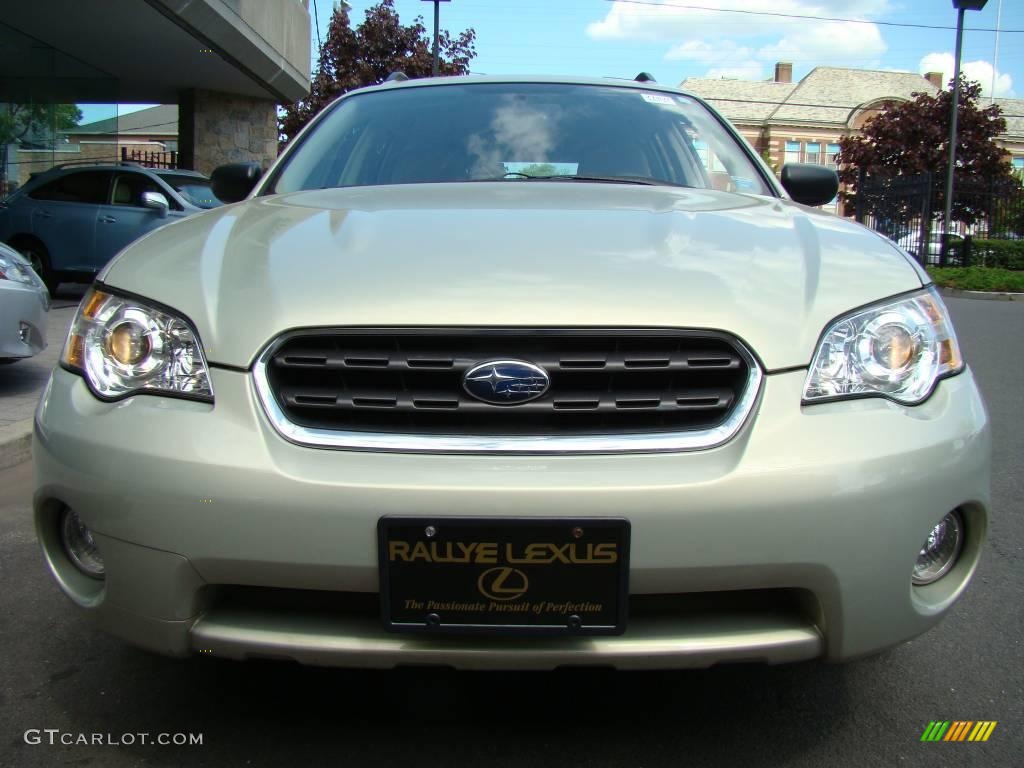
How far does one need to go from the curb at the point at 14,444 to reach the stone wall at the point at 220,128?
13.7 metres

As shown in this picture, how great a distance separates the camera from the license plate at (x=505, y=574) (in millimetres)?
1629

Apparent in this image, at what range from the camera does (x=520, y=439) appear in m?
1.73

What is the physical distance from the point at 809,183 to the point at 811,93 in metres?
73.2

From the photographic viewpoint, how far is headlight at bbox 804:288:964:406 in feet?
5.98

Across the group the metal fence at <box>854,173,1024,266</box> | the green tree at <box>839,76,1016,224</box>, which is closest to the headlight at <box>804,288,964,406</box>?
the metal fence at <box>854,173,1024,266</box>

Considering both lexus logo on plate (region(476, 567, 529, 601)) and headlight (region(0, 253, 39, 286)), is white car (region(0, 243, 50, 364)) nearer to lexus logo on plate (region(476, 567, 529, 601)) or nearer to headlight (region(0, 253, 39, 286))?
headlight (region(0, 253, 39, 286))

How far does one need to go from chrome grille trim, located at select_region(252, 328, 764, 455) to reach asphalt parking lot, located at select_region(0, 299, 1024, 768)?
0.27 m

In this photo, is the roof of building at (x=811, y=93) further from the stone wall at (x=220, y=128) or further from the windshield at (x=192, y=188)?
the windshield at (x=192, y=188)

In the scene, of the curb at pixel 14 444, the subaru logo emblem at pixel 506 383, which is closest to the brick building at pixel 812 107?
the curb at pixel 14 444

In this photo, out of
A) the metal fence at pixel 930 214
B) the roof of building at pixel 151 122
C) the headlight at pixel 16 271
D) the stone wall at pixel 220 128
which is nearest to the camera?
the headlight at pixel 16 271

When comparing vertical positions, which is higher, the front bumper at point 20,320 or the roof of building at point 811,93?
the roof of building at point 811,93

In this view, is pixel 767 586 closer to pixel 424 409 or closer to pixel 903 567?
pixel 903 567

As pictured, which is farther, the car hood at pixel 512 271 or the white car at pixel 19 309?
the white car at pixel 19 309

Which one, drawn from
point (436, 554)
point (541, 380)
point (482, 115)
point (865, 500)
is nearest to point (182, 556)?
point (436, 554)
